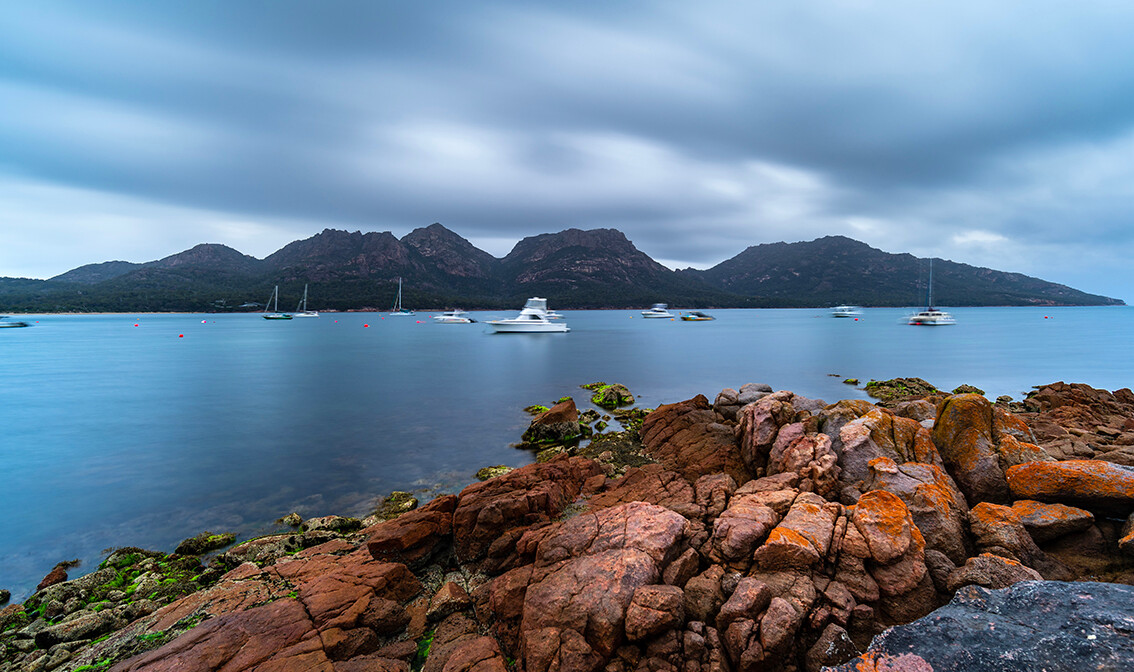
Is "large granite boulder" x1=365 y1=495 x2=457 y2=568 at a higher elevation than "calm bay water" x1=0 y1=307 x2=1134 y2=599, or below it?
higher

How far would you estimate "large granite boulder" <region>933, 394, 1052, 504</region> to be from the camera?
25.8 ft

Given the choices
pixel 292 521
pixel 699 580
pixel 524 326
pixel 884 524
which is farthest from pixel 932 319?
pixel 292 521

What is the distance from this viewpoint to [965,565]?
6.00m

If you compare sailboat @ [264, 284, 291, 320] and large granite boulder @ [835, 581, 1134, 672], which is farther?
sailboat @ [264, 284, 291, 320]

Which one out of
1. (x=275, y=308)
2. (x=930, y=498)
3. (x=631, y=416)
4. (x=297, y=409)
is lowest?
(x=297, y=409)

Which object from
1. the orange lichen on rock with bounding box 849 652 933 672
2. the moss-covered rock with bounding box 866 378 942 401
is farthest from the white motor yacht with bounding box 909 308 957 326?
the orange lichen on rock with bounding box 849 652 933 672

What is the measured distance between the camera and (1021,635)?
418 cm

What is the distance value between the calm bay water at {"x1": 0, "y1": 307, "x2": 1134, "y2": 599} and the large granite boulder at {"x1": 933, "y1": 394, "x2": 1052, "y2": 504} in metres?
10.8

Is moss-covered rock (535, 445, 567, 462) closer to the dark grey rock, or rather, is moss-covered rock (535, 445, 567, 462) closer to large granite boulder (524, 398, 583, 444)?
large granite boulder (524, 398, 583, 444)

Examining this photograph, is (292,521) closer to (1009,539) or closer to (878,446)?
(878,446)

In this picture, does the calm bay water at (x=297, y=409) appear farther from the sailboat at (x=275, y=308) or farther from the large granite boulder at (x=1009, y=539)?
the sailboat at (x=275, y=308)

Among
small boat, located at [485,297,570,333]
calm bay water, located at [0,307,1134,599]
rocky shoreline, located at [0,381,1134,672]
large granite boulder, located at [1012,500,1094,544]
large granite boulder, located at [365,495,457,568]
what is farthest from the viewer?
small boat, located at [485,297,570,333]

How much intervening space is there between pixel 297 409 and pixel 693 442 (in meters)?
20.1

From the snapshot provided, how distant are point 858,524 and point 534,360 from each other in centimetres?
3727
